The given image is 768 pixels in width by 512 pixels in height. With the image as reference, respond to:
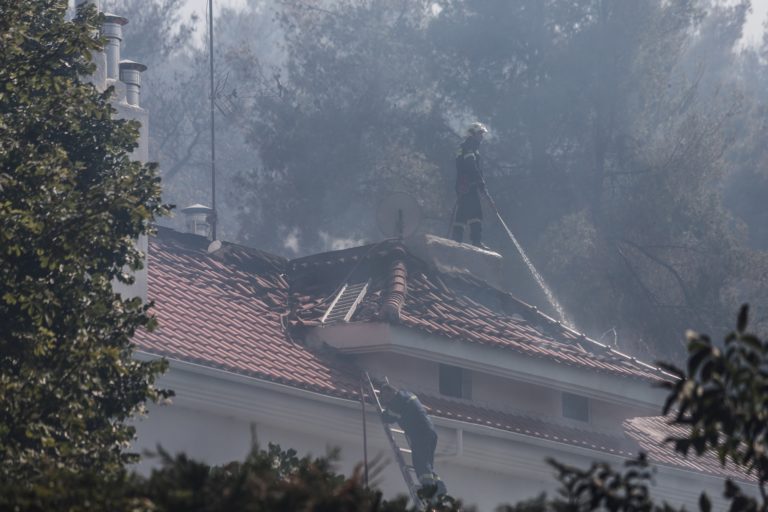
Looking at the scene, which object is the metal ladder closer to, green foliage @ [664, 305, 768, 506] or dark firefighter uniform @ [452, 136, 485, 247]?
dark firefighter uniform @ [452, 136, 485, 247]

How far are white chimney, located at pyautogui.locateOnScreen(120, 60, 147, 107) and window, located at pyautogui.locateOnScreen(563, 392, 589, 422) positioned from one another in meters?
7.05

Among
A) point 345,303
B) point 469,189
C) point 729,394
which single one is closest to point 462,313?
point 345,303

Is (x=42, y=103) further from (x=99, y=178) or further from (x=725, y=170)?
(x=725, y=170)

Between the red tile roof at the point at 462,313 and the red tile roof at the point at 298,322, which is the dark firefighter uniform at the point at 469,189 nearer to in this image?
the red tile roof at the point at 462,313

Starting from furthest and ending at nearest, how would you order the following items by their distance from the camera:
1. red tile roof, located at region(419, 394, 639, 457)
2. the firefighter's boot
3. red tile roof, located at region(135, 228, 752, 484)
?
the firefighter's boot
red tile roof, located at region(419, 394, 639, 457)
red tile roof, located at region(135, 228, 752, 484)

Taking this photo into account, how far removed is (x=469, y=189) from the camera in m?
20.5

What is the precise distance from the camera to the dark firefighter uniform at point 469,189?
788 inches

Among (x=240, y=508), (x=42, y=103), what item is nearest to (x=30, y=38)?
(x=42, y=103)

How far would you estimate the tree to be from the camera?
742 cm

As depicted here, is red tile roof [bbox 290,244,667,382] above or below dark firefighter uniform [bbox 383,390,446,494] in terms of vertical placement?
above

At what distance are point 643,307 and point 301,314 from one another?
15.7m

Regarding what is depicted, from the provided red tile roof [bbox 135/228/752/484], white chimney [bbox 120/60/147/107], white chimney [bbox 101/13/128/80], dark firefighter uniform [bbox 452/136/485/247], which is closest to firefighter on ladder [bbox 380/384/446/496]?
red tile roof [bbox 135/228/752/484]

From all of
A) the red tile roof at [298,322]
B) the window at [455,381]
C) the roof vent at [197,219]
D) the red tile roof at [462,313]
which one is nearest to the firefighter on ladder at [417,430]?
the red tile roof at [298,322]

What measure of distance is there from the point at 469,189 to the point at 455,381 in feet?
14.0
